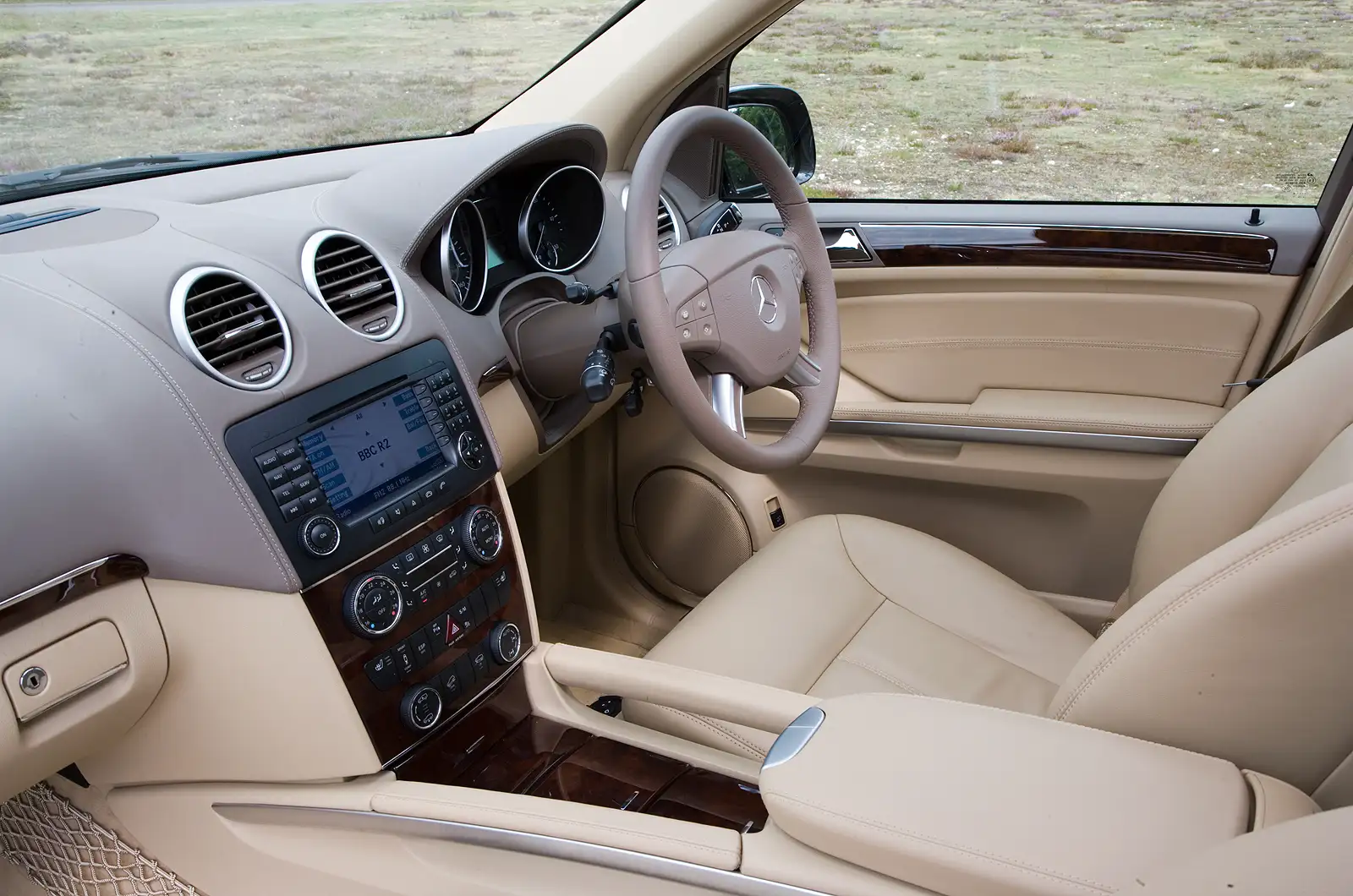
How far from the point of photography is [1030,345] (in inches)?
77.6

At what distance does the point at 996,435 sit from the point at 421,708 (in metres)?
1.17

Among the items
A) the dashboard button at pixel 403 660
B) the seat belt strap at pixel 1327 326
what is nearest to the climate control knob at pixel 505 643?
the dashboard button at pixel 403 660

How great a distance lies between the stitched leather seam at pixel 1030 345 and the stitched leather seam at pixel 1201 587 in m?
1.10

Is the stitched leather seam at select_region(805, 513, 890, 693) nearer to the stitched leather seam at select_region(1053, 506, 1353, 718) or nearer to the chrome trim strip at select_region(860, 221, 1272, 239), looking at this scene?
the stitched leather seam at select_region(1053, 506, 1353, 718)

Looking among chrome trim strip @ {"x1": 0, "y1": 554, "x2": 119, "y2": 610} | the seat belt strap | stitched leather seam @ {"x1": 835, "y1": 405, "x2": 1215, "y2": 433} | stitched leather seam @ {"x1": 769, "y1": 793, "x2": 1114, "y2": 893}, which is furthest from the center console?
the seat belt strap

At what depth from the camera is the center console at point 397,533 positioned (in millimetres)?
1071

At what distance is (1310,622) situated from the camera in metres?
0.79

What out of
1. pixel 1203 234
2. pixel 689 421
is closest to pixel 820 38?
pixel 1203 234

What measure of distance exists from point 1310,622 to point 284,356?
0.96m

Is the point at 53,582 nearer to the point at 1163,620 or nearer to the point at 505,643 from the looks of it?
the point at 505,643

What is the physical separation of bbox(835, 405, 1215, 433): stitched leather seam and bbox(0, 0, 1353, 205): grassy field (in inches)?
17.7

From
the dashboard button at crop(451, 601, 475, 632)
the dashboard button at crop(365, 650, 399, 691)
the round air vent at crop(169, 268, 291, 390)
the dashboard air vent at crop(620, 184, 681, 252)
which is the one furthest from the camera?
the dashboard air vent at crop(620, 184, 681, 252)

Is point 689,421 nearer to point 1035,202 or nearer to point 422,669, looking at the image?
point 422,669

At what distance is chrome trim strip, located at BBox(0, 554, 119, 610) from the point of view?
938mm
